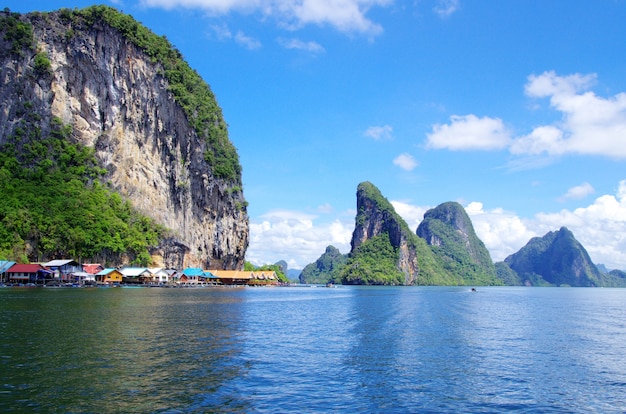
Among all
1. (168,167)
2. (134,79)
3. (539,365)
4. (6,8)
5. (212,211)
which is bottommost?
(539,365)

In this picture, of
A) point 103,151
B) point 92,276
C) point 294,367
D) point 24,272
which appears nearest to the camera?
point 294,367

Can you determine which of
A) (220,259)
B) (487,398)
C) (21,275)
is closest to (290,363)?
(487,398)

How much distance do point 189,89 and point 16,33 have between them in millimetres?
42338

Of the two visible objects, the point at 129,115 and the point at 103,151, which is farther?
the point at 129,115

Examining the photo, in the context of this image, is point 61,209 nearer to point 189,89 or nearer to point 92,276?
point 92,276

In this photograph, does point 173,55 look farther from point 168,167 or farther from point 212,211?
point 212,211

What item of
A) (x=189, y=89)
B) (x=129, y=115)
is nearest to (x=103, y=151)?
(x=129, y=115)

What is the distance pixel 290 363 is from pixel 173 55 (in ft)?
413

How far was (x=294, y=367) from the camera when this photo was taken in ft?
72.8

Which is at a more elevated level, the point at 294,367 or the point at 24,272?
the point at 24,272

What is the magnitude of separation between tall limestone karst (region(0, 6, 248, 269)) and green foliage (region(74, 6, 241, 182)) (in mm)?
318

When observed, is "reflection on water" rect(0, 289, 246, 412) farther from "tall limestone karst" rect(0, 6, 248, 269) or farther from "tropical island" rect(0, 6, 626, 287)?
"tall limestone karst" rect(0, 6, 248, 269)

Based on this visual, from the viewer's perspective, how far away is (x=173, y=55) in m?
133

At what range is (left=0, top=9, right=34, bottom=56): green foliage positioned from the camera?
336 ft
